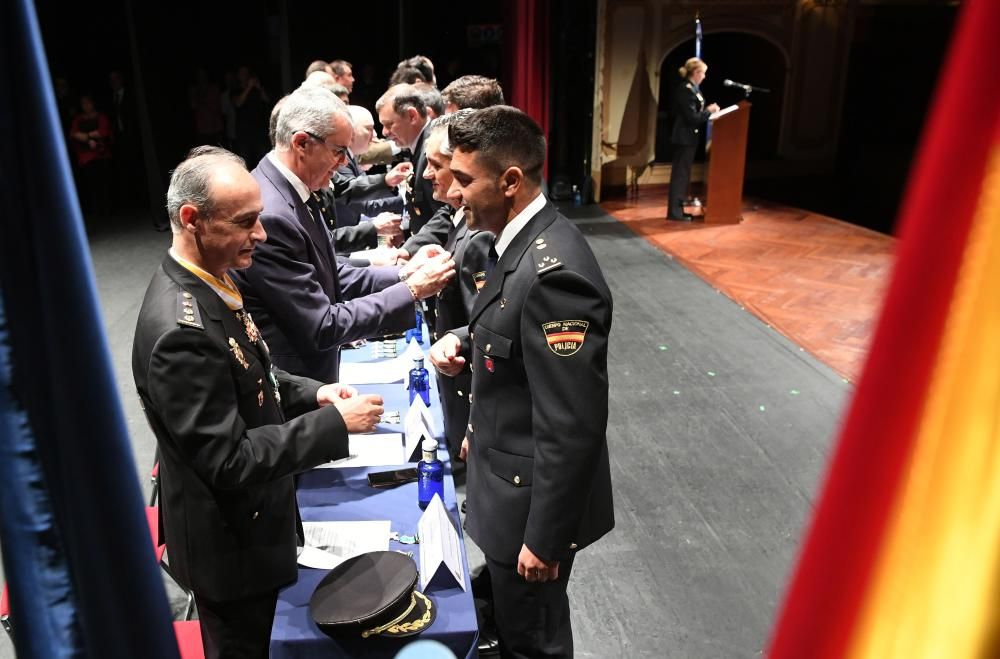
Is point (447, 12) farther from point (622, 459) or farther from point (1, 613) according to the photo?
point (1, 613)

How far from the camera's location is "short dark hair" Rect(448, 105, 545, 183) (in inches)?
77.3

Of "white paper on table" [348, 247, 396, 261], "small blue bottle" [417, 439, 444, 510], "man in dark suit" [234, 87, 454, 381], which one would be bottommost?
"small blue bottle" [417, 439, 444, 510]

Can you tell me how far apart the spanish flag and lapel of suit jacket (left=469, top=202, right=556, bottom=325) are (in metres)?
1.62

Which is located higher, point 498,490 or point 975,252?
point 975,252

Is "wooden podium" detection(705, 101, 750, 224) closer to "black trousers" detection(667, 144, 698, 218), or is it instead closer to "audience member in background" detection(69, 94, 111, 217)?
"black trousers" detection(667, 144, 698, 218)

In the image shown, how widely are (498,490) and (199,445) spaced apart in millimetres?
810

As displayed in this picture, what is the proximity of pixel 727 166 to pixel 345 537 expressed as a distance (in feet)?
24.5

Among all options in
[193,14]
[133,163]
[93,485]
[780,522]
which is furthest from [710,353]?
[193,14]

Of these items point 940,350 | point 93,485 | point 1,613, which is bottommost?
point 1,613

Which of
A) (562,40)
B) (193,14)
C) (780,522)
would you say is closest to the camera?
(780,522)

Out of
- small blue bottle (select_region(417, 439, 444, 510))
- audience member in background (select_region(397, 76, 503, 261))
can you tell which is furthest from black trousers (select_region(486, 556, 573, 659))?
audience member in background (select_region(397, 76, 503, 261))

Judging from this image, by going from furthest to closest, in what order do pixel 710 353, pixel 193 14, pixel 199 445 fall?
1. pixel 193 14
2. pixel 710 353
3. pixel 199 445

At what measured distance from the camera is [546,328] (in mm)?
1821

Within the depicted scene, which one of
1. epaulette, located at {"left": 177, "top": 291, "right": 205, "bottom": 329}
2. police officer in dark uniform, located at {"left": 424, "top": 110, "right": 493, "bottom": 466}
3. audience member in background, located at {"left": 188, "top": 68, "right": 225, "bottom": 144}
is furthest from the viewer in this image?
audience member in background, located at {"left": 188, "top": 68, "right": 225, "bottom": 144}
